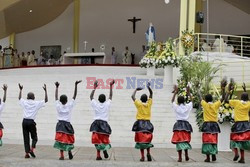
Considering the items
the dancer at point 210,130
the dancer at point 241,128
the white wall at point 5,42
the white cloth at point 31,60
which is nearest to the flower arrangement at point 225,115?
the dancer at point 241,128

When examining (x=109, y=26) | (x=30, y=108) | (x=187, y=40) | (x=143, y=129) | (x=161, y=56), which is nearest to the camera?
(x=143, y=129)

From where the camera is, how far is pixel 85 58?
85.3 ft

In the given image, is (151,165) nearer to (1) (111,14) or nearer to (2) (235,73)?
(2) (235,73)

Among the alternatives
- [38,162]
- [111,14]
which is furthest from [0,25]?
[38,162]

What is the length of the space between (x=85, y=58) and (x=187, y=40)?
9.11 meters

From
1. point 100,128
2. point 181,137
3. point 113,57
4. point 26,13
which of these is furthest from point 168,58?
point 26,13

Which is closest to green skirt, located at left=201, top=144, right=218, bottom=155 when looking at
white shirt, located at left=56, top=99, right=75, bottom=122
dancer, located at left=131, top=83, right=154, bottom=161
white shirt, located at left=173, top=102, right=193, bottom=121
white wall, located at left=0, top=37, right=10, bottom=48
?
white shirt, located at left=173, top=102, right=193, bottom=121

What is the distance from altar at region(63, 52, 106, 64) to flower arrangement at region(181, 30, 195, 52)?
296 inches

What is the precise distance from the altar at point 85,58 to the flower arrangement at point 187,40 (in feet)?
24.7

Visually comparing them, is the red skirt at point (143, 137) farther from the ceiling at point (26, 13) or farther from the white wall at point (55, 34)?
the white wall at point (55, 34)

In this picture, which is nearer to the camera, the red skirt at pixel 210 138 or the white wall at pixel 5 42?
the red skirt at pixel 210 138

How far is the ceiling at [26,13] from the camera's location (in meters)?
25.5

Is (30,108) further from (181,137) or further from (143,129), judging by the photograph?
(181,137)

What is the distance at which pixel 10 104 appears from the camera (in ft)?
49.6
